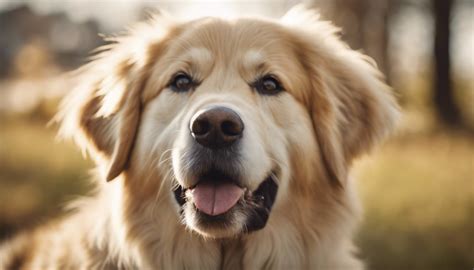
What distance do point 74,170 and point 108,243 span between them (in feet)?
17.6

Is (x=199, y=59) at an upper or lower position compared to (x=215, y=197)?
upper

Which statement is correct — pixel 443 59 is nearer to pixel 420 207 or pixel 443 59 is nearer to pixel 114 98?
pixel 420 207

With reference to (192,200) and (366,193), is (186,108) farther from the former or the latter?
(366,193)

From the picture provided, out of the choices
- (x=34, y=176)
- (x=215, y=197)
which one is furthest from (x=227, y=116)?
(x=34, y=176)

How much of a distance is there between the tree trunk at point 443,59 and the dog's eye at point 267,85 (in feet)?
30.7

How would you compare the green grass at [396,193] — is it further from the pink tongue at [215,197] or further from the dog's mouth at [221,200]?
the pink tongue at [215,197]

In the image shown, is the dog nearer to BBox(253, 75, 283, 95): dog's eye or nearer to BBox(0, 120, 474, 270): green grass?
BBox(253, 75, 283, 95): dog's eye

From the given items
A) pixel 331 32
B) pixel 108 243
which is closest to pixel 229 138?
pixel 108 243

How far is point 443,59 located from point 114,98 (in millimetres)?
10296

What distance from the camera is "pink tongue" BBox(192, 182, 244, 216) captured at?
10.3ft

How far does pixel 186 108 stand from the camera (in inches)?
134

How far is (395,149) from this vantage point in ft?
29.1

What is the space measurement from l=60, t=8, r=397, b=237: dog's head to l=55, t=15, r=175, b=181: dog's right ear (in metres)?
0.01

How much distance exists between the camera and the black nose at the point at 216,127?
9.51 feet
